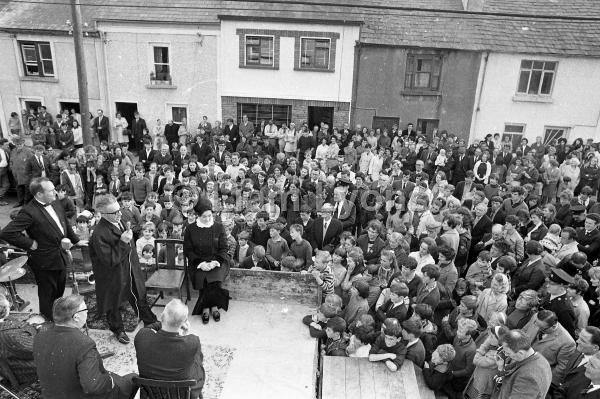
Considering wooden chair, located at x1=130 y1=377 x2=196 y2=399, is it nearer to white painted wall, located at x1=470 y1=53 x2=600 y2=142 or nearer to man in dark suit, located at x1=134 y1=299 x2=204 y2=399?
man in dark suit, located at x1=134 y1=299 x2=204 y2=399

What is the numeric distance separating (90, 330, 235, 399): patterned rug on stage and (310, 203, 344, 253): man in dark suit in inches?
112

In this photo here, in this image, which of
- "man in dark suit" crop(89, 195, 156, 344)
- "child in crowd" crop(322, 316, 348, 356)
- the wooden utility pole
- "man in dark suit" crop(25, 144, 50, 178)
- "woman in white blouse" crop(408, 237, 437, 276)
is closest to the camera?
"man in dark suit" crop(89, 195, 156, 344)

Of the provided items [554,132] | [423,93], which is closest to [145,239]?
[423,93]

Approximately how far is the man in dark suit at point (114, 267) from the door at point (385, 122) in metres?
13.8

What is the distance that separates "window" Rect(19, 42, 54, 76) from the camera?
1757 cm

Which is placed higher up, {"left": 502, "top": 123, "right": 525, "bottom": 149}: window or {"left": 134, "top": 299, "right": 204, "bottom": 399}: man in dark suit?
{"left": 502, "top": 123, "right": 525, "bottom": 149}: window

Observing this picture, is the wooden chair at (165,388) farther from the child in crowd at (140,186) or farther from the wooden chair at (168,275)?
the child in crowd at (140,186)

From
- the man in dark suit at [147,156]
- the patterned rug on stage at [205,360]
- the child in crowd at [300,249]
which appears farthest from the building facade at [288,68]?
the patterned rug on stage at [205,360]

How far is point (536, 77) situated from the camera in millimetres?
17172

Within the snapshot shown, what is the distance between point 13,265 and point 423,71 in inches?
620

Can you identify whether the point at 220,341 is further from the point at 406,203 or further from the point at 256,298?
the point at 406,203

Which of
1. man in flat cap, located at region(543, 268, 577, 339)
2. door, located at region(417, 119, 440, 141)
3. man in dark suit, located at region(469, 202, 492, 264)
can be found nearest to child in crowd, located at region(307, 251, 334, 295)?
man in flat cap, located at region(543, 268, 577, 339)

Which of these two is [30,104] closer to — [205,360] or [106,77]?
[106,77]

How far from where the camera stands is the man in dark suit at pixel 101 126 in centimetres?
1647
